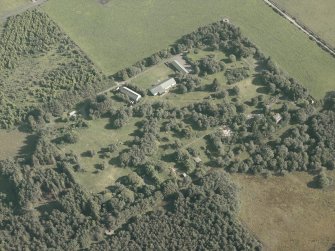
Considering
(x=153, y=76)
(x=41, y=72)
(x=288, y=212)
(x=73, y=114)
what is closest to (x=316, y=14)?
(x=153, y=76)

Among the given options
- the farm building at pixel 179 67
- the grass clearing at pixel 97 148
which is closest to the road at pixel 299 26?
the farm building at pixel 179 67

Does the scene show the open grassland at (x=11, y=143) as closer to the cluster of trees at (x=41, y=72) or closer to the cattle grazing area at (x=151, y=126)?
the cattle grazing area at (x=151, y=126)

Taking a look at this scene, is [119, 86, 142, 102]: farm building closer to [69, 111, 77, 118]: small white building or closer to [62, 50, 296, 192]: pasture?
[62, 50, 296, 192]: pasture

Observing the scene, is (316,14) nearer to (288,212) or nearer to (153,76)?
(153,76)

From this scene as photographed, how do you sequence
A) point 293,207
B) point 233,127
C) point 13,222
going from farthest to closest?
1. point 233,127
2. point 293,207
3. point 13,222

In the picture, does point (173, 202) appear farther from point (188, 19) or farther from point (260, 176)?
point (188, 19)

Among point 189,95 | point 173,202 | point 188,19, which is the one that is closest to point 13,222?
point 173,202

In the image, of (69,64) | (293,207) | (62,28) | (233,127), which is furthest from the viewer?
(62,28)
